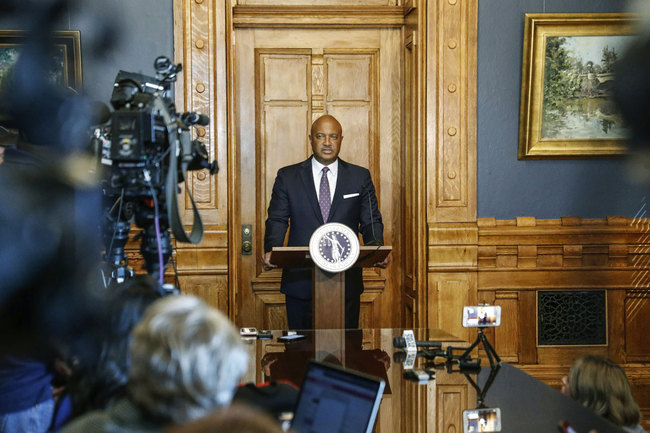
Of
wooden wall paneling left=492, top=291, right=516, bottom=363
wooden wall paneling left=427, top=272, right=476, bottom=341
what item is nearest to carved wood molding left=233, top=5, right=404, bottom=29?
wooden wall paneling left=427, top=272, right=476, bottom=341

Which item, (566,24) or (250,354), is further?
(566,24)

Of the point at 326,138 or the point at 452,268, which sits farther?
the point at 452,268

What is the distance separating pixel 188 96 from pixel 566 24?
2469 millimetres

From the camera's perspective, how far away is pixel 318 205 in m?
4.45

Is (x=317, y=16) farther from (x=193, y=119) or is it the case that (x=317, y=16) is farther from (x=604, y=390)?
(x=604, y=390)

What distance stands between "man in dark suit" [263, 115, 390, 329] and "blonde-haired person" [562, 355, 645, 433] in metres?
2.15

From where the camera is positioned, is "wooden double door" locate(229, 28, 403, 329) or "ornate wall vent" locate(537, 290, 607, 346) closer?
"ornate wall vent" locate(537, 290, 607, 346)

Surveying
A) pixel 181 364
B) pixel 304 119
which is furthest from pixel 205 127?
pixel 181 364

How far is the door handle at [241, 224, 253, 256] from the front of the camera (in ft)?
16.4

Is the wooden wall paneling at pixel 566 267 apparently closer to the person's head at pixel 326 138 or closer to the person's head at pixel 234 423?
the person's head at pixel 326 138

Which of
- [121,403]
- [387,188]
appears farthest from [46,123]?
[387,188]

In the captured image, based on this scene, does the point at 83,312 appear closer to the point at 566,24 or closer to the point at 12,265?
the point at 12,265

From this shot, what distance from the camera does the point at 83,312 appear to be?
1.34m

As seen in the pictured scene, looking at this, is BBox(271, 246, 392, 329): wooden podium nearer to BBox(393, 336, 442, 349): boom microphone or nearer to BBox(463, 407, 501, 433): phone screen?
BBox(393, 336, 442, 349): boom microphone
